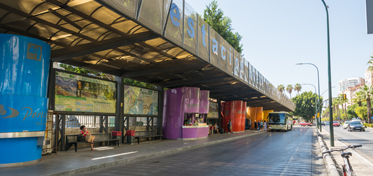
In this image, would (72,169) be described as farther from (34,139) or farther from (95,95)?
(95,95)

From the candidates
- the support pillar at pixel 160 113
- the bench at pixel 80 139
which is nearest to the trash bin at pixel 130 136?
the bench at pixel 80 139

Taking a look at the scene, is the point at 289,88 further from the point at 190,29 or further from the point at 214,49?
the point at 190,29

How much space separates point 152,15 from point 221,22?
3850 centimetres

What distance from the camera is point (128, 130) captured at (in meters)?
16.2

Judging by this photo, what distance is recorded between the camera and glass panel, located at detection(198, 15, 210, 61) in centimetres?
1433

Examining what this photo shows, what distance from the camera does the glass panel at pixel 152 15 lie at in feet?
30.1

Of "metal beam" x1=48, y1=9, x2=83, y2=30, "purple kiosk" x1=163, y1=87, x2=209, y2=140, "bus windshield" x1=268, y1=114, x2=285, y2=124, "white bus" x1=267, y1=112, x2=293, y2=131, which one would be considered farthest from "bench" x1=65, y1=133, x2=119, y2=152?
"bus windshield" x1=268, y1=114, x2=285, y2=124

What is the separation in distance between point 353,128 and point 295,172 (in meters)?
35.7

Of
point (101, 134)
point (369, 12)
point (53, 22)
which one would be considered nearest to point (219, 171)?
point (369, 12)

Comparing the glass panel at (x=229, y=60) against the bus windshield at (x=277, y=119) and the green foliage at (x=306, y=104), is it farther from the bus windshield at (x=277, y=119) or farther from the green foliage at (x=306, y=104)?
the green foliage at (x=306, y=104)

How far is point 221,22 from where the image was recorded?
46531 mm

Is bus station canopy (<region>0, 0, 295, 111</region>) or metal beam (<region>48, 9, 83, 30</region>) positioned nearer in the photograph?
bus station canopy (<region>0, 0, 295, 111</region>)

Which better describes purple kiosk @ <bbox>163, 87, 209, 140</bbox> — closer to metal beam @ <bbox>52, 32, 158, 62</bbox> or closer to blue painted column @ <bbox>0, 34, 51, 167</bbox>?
metal beam @ <bbox>52, 32, 158, 62</bbox>

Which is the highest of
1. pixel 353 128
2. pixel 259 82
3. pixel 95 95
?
pixel 259 82
